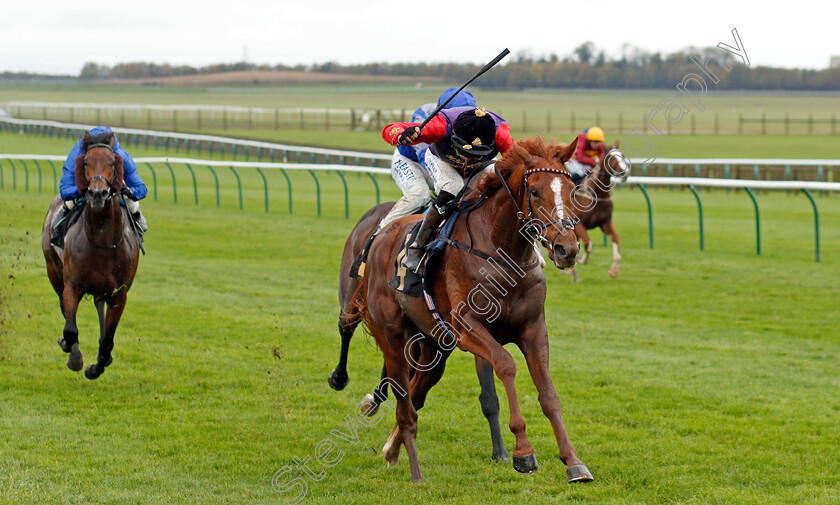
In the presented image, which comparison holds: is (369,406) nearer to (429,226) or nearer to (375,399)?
(375,399)

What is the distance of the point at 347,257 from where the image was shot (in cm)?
614

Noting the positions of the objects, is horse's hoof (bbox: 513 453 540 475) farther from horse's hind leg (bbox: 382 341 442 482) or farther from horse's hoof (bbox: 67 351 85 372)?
horse's hoof (bbox: 67 351 85 372)

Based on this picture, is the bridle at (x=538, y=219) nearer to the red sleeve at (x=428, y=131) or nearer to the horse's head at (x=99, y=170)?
the red sleeve at (x=428, y=131)

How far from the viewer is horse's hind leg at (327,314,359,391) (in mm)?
6137

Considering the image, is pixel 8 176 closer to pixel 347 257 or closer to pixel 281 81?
pixel 347 257

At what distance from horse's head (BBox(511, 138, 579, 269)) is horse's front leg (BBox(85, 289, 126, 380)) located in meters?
3.82

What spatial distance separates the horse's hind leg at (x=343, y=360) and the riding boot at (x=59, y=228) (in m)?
2.47

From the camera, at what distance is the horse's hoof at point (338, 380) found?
6227 millimetres

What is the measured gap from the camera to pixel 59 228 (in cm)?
716

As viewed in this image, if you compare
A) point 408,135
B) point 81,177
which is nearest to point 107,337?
point 81,177

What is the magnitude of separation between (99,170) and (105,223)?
43 cm

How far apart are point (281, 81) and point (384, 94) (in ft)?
29.3

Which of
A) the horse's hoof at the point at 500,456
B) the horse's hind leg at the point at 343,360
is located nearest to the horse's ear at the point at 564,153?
the horse's hoof at the point at 500,456

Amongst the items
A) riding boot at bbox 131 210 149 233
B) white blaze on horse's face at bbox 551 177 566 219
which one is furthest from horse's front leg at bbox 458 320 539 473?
riding boot at bbox 131 210 149 233
